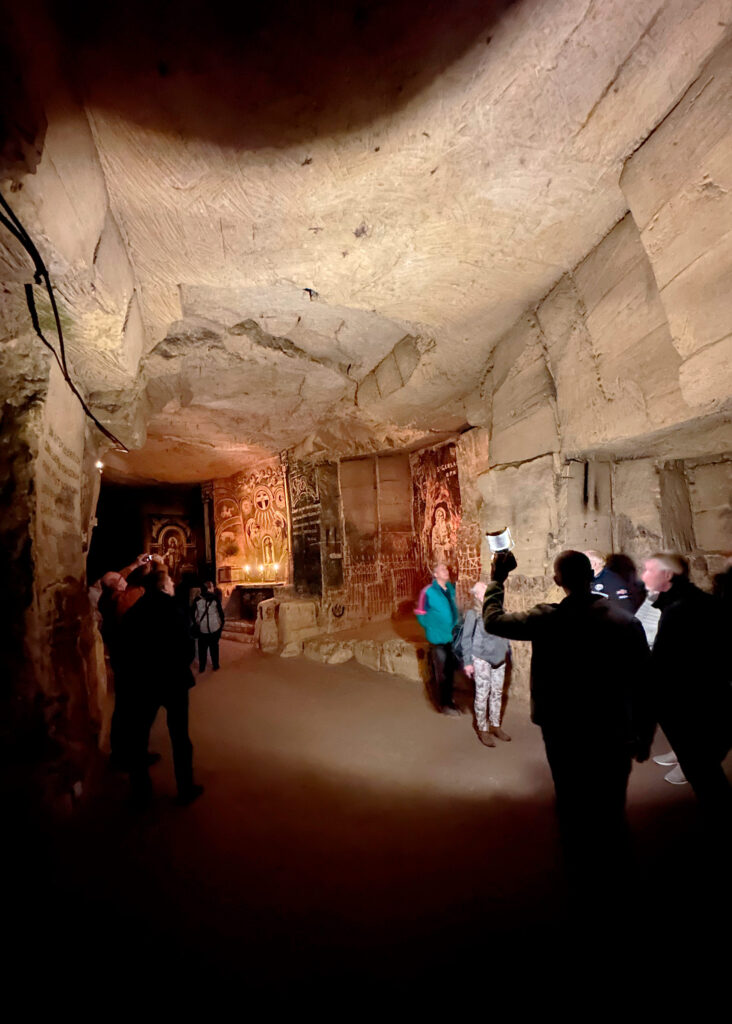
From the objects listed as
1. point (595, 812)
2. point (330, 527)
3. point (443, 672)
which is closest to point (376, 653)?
point (443, 672)

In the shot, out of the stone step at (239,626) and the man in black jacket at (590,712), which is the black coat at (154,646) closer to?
the man in black jacket at (590,712)

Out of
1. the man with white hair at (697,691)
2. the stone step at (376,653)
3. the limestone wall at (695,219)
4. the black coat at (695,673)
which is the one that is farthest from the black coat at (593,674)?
the stone step at (376,653)

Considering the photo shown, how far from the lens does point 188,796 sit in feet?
10.2

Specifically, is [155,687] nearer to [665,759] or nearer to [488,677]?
[488,677]

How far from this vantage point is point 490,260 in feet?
12.1

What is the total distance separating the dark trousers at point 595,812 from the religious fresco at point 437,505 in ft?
20.1

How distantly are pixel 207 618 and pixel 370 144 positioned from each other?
639 centimetres

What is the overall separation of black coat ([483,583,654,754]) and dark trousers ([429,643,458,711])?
109 inches

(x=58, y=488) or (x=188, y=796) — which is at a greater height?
(x=58, y=488)

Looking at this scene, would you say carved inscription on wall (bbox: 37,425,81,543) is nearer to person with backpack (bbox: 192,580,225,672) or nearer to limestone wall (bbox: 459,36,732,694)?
person with backpack (bbox: 192,580,225,672)

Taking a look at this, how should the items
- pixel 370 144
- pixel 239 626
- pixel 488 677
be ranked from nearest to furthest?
pixel 370 144 → pixel 488 677 → pixel 239 626

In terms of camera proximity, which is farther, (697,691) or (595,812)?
(697,691)

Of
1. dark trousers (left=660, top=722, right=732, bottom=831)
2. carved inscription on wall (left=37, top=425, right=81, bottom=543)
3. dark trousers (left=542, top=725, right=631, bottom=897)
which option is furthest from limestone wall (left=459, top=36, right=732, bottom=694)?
carved inscription on wall (left=37, top=425, right=81, bottom=543)

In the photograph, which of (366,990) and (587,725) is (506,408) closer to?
(587,725)
